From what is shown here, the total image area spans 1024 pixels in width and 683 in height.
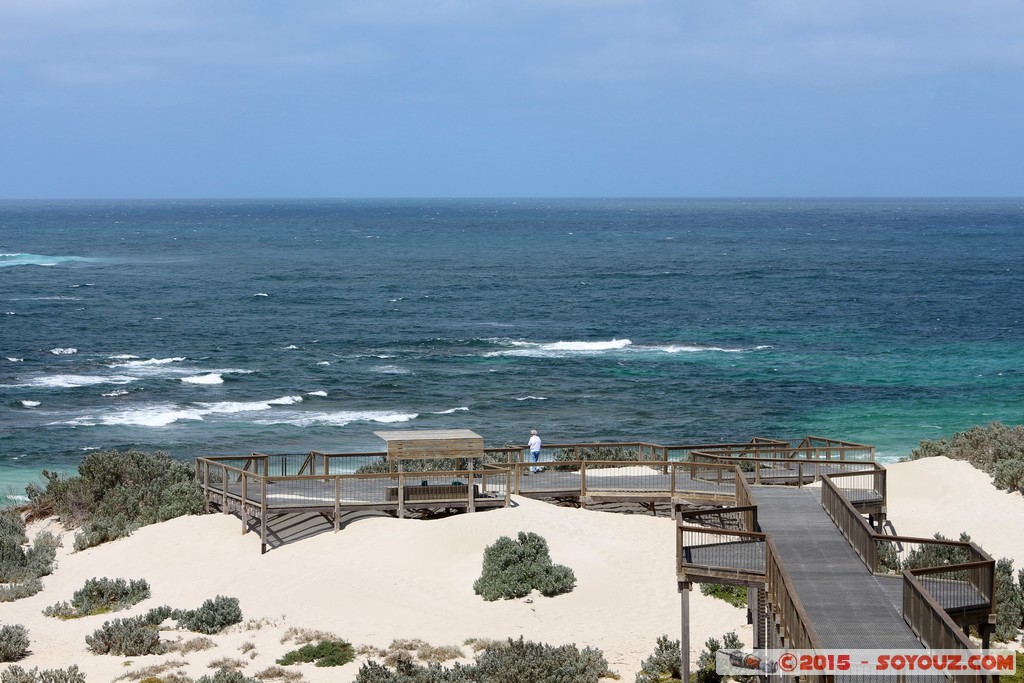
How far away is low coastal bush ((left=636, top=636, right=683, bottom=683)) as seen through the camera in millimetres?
18109

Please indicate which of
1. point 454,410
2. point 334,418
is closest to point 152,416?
point 334,418

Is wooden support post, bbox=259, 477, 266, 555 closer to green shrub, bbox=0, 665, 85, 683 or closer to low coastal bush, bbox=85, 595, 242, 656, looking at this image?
low coastal bush, bbox=85, 595, 242, 656

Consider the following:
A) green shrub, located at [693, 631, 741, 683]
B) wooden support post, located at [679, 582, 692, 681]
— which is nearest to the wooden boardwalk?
wooden support post, located at [679, 582, 692, 681]

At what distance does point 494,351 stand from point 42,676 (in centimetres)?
4851

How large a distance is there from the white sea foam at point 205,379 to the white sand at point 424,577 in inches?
1163

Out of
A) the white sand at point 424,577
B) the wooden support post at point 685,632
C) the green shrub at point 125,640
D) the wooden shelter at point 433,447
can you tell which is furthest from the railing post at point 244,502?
the wooden support post at point 685,632

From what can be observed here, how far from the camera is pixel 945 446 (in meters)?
31.0

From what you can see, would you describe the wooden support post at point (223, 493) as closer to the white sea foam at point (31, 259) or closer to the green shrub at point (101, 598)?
the green shrub at point (101, 598)

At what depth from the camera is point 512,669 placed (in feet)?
58.1

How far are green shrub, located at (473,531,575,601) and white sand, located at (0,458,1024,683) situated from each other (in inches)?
8.9

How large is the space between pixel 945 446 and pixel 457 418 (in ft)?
71.4

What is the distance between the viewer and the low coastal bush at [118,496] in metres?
27.4

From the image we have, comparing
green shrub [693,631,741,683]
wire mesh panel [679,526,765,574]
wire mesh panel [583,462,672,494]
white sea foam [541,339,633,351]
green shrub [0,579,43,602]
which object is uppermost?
wire mesh panel [679,526,765,574]

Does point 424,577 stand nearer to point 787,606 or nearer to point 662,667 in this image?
point 662,667
